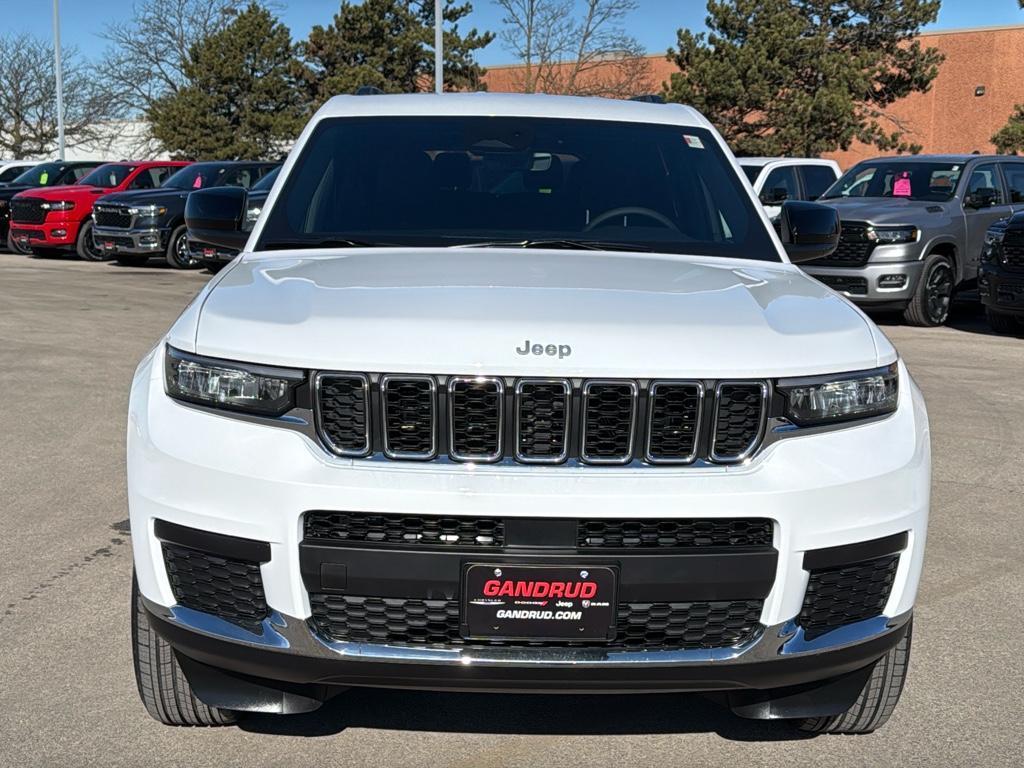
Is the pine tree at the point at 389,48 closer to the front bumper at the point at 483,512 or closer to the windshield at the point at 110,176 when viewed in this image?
the windshield at the point at 110,176

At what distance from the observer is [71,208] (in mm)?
22219

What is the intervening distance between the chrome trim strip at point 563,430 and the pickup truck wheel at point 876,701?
1135 millimetres

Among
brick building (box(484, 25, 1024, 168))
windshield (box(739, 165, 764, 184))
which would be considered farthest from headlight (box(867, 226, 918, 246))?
brick building (box(484, 25, 1024, 168))

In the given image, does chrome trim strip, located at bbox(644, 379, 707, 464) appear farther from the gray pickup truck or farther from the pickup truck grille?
the gray pickup truck

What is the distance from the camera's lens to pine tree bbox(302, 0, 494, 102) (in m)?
41.0

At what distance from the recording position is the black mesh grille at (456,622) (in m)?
2.93

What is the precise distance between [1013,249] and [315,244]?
981 centimetres

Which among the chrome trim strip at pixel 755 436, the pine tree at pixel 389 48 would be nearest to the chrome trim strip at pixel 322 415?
the chrome trim strip at pixel 755 436

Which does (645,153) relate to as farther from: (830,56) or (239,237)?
(830,56)

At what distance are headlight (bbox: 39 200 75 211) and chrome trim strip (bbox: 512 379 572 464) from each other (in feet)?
68.5

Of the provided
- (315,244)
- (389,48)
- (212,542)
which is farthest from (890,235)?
(389,48)

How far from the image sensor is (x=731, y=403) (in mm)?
3039

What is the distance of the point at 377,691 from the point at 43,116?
62.6 m

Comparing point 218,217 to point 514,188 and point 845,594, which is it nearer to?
point 514,188
